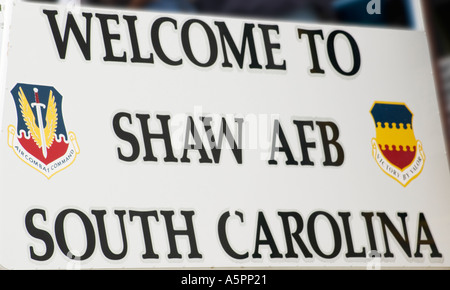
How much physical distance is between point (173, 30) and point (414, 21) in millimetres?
872

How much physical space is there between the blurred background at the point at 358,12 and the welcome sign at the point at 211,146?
0.11 feet

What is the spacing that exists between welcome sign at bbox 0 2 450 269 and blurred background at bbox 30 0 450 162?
34 mm

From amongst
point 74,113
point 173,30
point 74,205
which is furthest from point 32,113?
point 173,30

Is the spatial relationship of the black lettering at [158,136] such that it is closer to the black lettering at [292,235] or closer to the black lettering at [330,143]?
the black lettering at [292,235]

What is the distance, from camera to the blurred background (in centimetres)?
230

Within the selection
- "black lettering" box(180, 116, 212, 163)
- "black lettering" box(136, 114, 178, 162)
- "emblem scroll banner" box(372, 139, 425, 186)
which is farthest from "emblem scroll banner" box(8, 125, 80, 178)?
"emblem scroll banner" box(372, 139, 425, 186)

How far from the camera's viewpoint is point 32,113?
6.94 ft

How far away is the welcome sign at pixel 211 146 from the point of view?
208cm

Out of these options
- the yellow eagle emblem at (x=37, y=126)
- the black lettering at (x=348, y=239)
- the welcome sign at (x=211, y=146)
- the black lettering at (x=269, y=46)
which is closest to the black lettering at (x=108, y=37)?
the welcome sign at (x=211, y=146)

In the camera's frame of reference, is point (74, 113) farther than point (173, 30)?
No
